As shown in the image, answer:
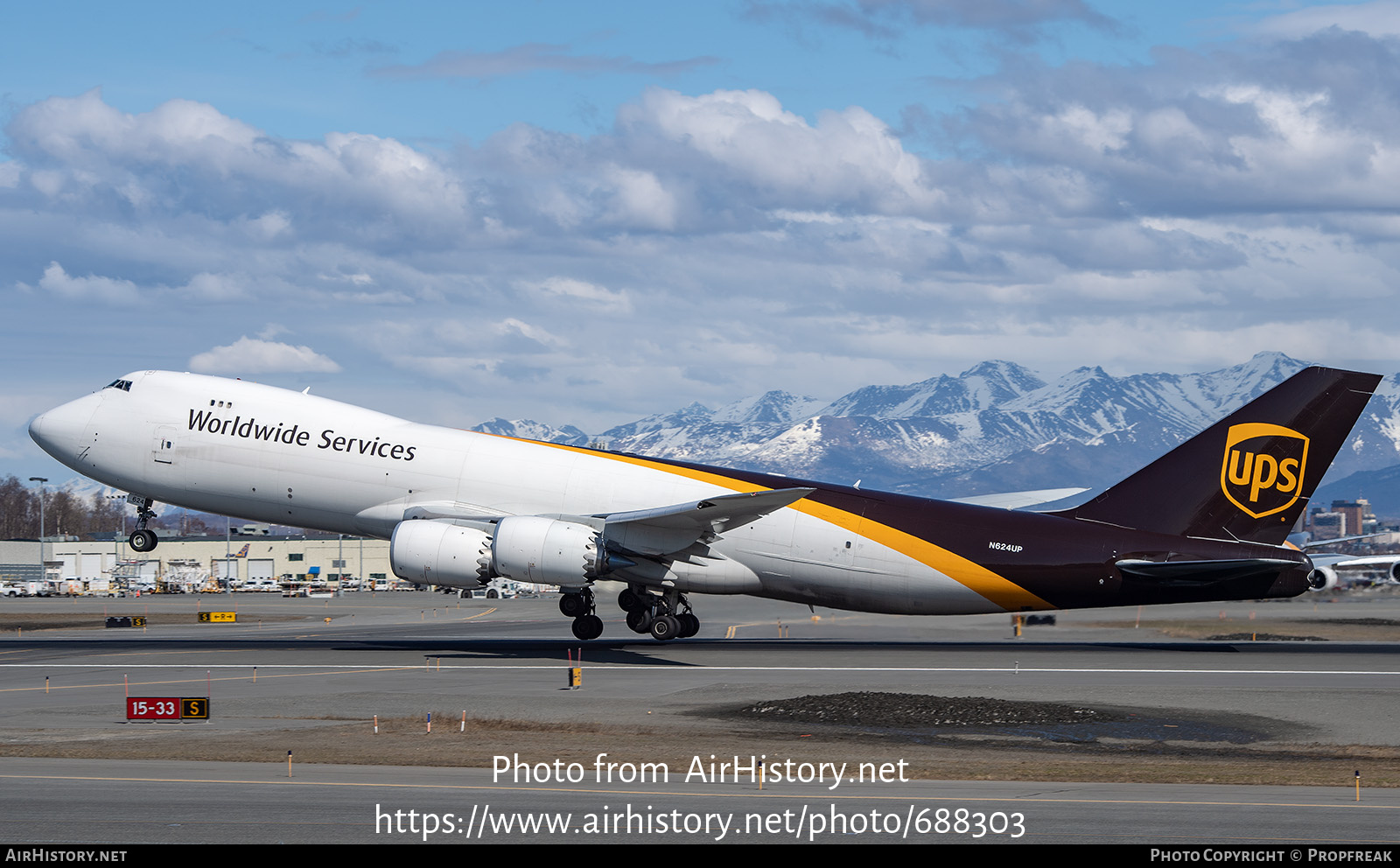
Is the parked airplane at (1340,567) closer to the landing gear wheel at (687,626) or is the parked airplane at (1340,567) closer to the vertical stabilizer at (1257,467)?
the vertical stabilizer at (1257,467)

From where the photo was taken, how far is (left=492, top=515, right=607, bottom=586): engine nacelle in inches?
1510

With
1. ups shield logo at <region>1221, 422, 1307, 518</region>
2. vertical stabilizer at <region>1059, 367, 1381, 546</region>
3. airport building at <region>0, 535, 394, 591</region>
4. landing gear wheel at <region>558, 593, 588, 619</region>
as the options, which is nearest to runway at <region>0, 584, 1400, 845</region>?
landing gear wheel at <region>558, 593, 588, 619</region>

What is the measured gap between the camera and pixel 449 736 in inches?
996

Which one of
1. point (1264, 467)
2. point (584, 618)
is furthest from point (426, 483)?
point (1264, 467)

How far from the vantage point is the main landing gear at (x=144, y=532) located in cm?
4309

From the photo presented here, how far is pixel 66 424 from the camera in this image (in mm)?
44125

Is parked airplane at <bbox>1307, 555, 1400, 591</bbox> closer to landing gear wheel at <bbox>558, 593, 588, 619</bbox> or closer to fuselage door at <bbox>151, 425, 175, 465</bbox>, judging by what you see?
landing gear wheel at <bbox>558, 593, 588, 619</bbox>

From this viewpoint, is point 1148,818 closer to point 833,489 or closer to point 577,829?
point 577,829

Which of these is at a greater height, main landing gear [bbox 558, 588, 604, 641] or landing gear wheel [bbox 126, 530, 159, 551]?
landing gear wheel [bbox 126, 530, 159, 551]

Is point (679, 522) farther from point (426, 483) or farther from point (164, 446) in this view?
point (164, 446)

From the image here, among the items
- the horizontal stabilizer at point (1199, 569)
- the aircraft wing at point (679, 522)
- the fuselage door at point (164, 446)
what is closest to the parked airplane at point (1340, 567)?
the horizontal stabilizer at point (1199, 569)

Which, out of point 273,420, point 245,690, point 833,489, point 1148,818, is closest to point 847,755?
point 1148,818

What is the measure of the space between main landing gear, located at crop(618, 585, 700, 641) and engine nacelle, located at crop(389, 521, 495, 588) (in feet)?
19.2

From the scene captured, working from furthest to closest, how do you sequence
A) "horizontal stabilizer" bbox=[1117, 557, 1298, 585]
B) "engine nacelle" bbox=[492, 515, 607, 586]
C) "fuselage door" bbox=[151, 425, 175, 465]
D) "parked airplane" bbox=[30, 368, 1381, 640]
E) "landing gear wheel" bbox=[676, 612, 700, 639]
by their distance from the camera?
"landing gear wheel" bbox=[676, 612, 700, 639]
"fuselage door" bbox=[151, 425, 175, 465]
"parked airplane" bbox=[30, 368, 1381, 640]
"engine nacelle" bbox=[492, 515, 607, 586]
"horizontal stabilizer" bbox=[1117, 557, 1298, 585]
